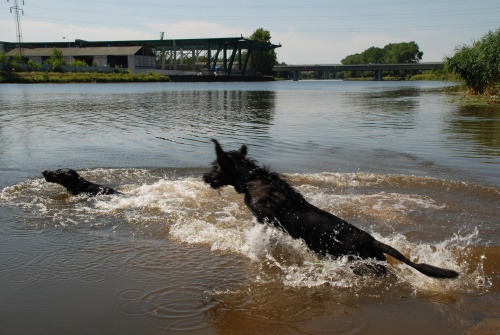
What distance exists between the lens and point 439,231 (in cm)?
729

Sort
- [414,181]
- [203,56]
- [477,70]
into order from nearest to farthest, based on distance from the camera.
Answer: [414,181] → [477,70] → [203,56]

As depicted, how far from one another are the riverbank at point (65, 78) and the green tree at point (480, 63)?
67851 mm

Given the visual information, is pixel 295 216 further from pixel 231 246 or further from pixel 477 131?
pixel 477 131

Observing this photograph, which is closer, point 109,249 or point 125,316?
point 125,316

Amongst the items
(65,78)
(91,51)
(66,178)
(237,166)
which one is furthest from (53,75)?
(237,166)

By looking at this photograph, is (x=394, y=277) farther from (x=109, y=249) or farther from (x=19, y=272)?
(x=19, y=272)

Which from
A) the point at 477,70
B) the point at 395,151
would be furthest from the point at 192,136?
the point at 477,70

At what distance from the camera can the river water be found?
4.59 meters

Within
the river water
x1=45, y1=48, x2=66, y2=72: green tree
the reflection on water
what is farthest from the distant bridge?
the river water

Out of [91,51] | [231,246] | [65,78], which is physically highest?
[91,51]

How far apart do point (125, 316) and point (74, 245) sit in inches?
94.5

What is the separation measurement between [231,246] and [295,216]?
4.11 feet

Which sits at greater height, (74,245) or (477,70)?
(477,70)

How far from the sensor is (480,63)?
107 ft
